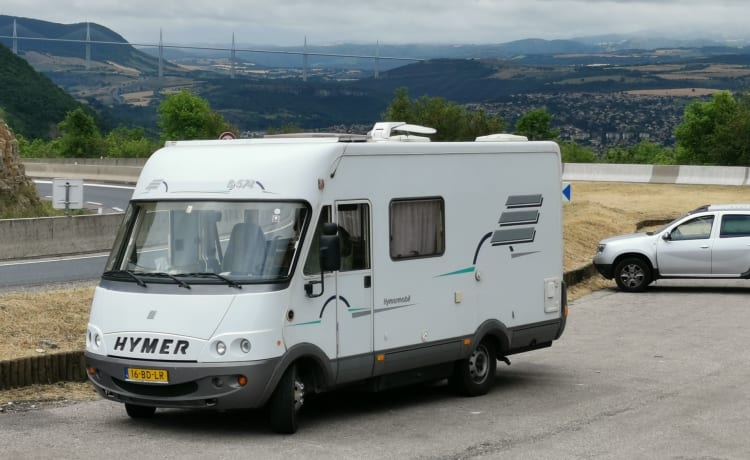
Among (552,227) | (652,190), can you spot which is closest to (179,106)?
(652,190)

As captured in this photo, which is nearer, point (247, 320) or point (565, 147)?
point (247, 320)

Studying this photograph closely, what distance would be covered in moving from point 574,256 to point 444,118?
88.2 meters

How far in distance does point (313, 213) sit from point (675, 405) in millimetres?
4463

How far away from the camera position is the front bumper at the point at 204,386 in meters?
10.7

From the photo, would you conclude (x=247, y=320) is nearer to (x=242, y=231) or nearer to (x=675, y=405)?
(x=242, y=231)

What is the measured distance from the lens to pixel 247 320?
10.8 meters

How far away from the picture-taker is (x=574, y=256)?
2941 cm

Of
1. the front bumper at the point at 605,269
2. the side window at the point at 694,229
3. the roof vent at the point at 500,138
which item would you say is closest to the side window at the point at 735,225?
the side window at the point at 694,229

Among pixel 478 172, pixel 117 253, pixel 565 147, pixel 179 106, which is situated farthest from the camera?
pixel 179 106

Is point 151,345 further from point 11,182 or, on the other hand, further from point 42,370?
point 11,182

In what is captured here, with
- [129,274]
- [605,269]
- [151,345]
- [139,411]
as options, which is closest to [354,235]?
[129,274]

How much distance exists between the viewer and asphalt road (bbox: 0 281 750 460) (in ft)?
34.8

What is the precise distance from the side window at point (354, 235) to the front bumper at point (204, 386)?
144 cm

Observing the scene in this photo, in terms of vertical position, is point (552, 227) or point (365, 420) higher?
point (552, 227)
